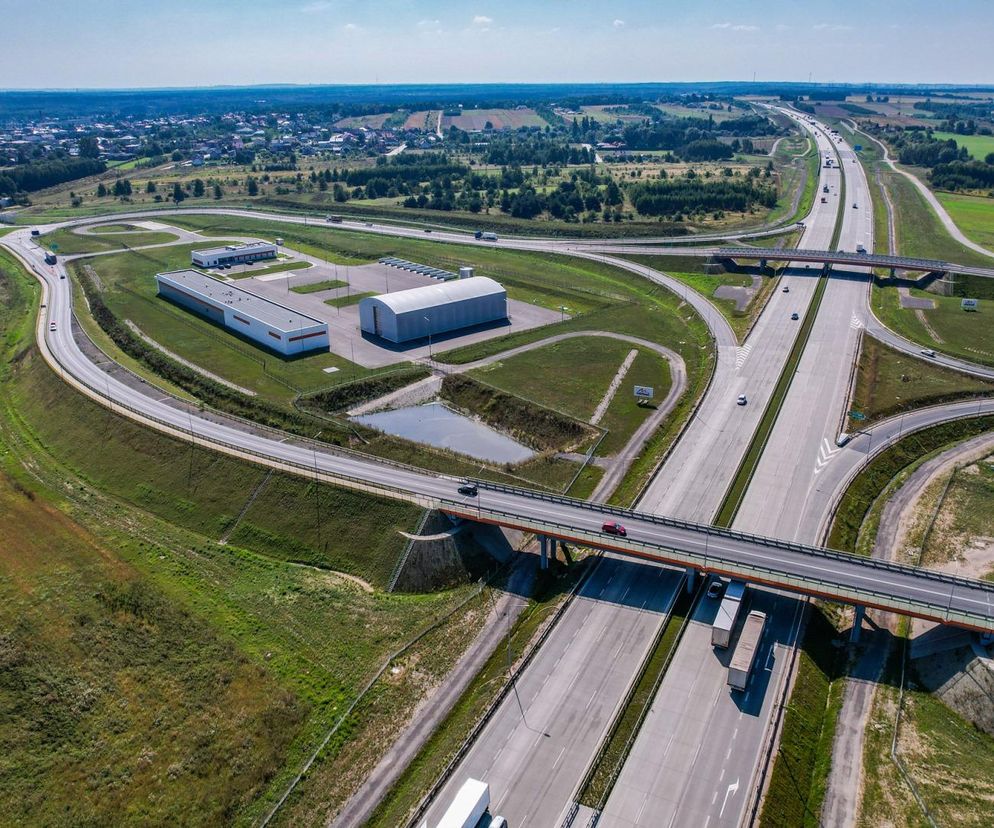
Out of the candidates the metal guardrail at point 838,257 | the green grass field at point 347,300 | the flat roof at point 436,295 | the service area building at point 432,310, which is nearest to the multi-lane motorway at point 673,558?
the service area building at point 432,310

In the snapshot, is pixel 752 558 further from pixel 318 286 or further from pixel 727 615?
pixel 318 286

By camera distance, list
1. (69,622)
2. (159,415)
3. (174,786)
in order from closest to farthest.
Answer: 1. (174,786)
2. (69,622)
3. (159,415)

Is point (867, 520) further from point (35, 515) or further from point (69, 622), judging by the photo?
point (35, 515)

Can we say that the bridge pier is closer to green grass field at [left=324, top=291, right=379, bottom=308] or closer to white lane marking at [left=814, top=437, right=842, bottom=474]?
white lane marking at [left=814, top=437, right=842, bottom=474]

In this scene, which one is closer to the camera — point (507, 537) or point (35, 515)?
point (507, 537)

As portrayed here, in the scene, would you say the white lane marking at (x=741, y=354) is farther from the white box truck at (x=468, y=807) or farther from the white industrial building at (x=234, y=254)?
the white industrial building at (x=234, y=254)

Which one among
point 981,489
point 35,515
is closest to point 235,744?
point 35,515

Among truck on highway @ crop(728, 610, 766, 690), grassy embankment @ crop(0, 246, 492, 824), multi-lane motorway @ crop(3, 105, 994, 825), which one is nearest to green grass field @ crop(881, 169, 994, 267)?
multi-lane motorway @ crop(3, 105, 994, 825)
